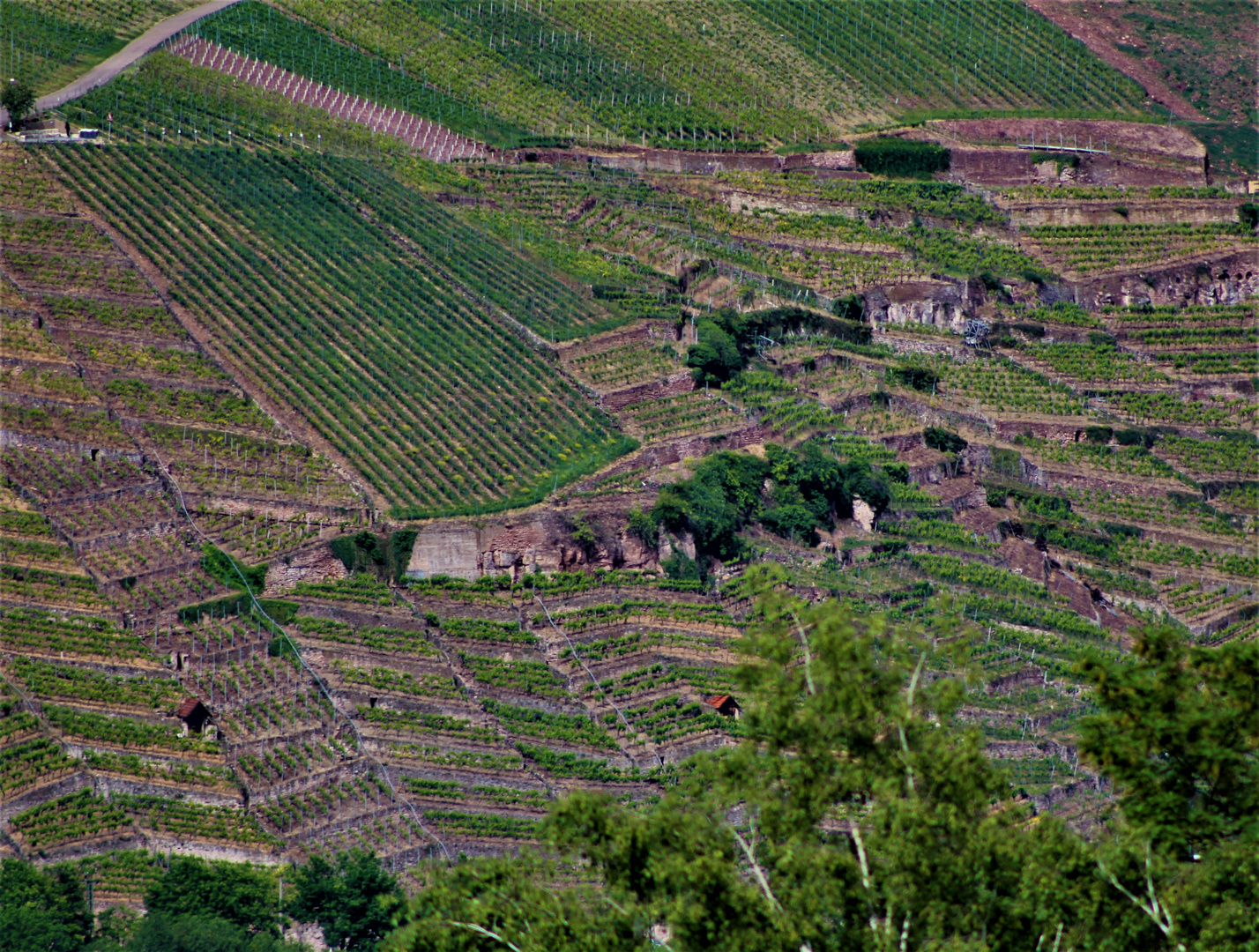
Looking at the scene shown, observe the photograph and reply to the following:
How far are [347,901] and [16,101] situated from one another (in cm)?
2849

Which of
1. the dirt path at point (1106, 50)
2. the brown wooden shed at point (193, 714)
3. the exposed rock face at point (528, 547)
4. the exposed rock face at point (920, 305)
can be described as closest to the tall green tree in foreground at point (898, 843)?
the brown wooden shed at point (193, 714)

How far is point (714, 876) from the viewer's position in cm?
3206

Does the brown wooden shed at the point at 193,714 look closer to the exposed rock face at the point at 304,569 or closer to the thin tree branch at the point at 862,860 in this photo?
the exposed rock face at the point at 304,569

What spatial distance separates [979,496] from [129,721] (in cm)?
2630

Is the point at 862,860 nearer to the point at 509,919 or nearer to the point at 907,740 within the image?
the point at 907,740

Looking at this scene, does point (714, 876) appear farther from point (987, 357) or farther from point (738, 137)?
point (738, 137)

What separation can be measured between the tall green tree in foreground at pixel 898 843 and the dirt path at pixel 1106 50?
69646 millimetres

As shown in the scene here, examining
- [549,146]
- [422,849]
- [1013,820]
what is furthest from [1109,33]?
[1013,820]

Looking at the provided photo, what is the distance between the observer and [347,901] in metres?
50.9

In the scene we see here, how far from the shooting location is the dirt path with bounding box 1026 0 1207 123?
332ft

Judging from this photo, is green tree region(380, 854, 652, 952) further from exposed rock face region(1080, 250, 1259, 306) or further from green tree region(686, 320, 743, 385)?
exposed rock face region(1080, 250, 1259, 306)

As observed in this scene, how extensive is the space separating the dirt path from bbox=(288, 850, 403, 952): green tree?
5787cm

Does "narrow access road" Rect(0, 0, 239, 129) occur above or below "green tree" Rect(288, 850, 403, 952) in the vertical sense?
above

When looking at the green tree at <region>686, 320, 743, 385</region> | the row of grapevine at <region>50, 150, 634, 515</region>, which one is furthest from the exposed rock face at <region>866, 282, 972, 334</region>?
the row of grapevine at <region>50, 150, 634, 515</region>
